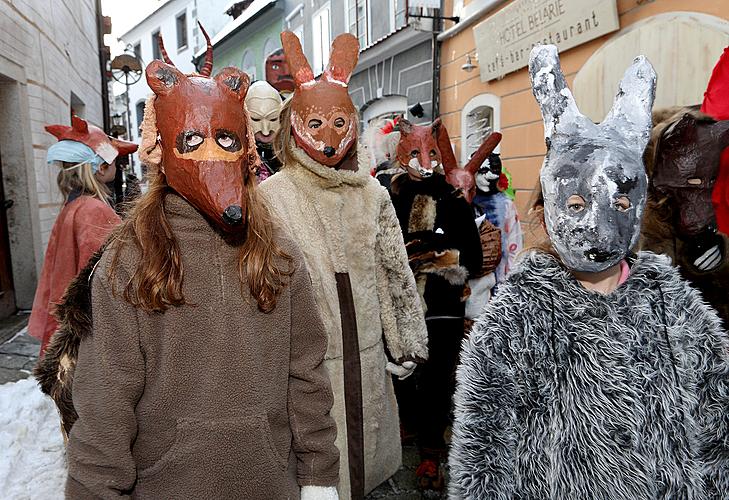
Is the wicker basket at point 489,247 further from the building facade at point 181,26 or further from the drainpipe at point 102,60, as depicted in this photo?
the building facade at point 181,26

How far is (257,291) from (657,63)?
444cm

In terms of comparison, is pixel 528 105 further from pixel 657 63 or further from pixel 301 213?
pixel 301 213

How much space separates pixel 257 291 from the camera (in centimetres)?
146

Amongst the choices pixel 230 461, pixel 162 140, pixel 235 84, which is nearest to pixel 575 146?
pixel 235 84

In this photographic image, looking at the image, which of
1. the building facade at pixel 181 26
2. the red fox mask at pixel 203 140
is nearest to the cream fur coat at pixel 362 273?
the red fox mask at pixel 203 140

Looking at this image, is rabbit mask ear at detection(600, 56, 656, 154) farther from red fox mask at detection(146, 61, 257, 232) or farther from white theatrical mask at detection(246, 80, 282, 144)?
white theatrical mask at detection(246, 80, 282, 144)

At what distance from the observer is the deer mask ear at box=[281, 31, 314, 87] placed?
8.27ft

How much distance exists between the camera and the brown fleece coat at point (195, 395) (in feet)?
4.31

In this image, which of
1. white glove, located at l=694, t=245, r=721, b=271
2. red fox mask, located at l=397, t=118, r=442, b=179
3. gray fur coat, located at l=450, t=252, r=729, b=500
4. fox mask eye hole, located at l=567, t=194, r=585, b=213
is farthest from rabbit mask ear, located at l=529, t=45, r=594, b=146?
red fox mask, located at l=397, t=118, r=442, b=179

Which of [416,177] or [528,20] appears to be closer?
[416,177]

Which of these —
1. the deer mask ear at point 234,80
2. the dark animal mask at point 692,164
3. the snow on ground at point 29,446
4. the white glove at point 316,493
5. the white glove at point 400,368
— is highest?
the deer mask ear at point 234,80

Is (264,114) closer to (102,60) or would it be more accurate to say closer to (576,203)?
(576,203)

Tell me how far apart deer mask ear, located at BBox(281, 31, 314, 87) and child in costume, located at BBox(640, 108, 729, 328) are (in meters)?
1.54

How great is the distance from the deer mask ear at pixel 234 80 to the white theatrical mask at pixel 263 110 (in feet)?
7.23
